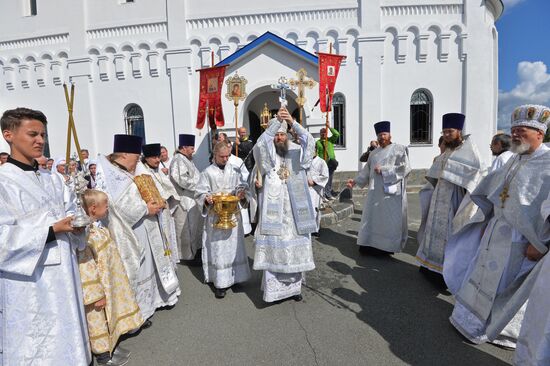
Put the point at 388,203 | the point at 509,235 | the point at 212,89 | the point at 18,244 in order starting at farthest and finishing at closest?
the point at 212,89, the point at 388,203, the point at 509,235, the point at 18,244

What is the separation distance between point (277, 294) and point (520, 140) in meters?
2.88

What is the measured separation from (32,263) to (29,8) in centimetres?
1777

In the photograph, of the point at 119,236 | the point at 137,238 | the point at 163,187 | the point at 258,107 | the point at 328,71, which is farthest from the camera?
the point at 258,107

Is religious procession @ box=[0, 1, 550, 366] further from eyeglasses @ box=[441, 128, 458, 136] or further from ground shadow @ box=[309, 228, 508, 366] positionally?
ground shadow @ box=[309, 228, 508, 366]

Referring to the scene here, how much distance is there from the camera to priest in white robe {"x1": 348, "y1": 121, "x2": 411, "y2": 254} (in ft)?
16.9

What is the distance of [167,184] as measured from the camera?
14.7 feet

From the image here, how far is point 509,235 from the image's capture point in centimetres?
272

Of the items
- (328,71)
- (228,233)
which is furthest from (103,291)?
(328,71)

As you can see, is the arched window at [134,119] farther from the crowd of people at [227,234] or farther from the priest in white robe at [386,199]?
the priest in white robe at [386,199]

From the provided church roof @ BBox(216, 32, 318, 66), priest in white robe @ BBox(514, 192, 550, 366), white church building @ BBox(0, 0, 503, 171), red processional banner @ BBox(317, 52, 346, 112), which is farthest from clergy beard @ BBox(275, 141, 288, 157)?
church roof @ BBox(216, 32, 318, 66)

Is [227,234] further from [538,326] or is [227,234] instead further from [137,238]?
[538,326]

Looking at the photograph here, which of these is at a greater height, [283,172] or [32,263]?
[283,172]

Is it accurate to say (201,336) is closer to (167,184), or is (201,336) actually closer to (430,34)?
(167,184)

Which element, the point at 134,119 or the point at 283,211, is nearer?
the point at 283,211
